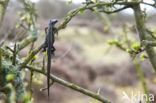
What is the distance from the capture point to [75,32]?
12336 mm

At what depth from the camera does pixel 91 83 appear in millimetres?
6398

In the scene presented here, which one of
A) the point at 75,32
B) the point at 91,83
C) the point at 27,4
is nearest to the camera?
the point at 27,4

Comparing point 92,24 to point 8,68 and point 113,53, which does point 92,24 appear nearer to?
point 113,53

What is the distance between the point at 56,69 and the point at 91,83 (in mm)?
1468

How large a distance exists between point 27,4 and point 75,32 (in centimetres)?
1114

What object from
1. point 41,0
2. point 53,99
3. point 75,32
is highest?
point 41,0

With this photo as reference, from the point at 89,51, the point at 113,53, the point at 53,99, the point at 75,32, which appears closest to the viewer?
the point at 53,99

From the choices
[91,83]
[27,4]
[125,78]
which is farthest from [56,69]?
[27,4]

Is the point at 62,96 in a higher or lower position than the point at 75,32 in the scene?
lower

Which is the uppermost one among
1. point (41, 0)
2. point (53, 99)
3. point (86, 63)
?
point (41, 0)

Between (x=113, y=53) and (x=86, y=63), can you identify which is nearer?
(x=86, y=63)

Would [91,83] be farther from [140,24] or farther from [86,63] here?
[140,24]

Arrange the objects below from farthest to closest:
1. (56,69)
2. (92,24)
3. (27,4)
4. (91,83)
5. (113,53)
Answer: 1. (92,24)
2. (113,53)
3. (91,83)
4. (56,69)
5. (27,4)

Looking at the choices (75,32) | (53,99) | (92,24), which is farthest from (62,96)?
(92,24)
